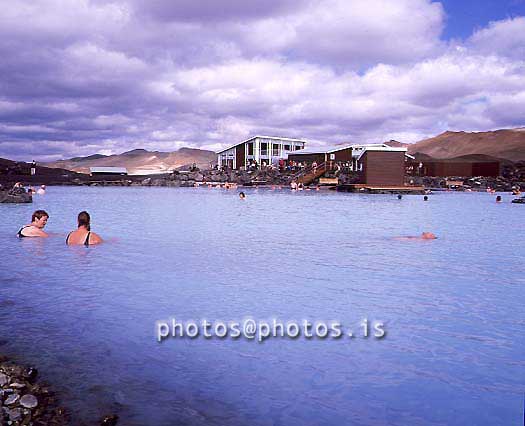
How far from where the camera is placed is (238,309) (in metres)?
7.64

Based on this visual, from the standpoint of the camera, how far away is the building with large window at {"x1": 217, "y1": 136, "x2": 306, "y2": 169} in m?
72.0

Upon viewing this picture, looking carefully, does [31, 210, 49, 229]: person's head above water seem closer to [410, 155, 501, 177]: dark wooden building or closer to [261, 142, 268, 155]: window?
[261, 142, 268, 155]: window

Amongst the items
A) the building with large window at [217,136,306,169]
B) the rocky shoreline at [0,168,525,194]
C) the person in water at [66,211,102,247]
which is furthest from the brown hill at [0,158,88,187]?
the person in water at [66,211,102,247]

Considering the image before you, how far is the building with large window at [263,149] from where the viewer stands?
72000 mm

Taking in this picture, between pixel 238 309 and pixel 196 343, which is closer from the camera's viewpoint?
pixel 196 343

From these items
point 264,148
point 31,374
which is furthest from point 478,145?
point 31,374

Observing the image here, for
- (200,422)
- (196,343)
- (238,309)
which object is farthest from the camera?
(238,309)

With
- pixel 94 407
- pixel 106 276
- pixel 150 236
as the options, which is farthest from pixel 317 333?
pixel 150 236

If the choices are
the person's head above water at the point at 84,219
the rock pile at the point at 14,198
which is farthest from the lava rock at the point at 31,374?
the rock pile at the point at 14,198

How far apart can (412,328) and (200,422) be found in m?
3.78

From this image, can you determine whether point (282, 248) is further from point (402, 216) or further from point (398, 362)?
point (402, 216)

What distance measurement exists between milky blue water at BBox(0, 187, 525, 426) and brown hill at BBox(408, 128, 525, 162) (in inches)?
5258

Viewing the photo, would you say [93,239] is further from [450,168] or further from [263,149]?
[450,168]

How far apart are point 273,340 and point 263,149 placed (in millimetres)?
67358
